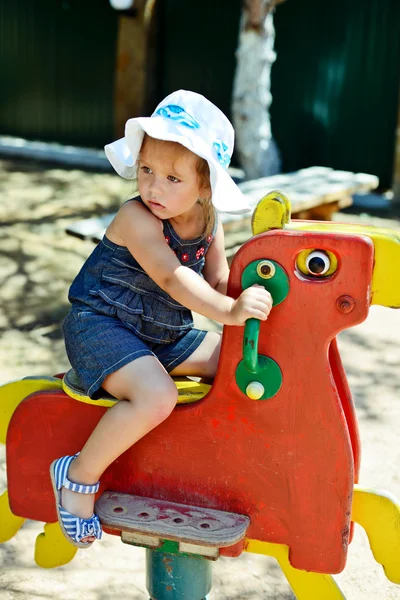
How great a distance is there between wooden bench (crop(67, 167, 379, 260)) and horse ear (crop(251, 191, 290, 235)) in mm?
2565

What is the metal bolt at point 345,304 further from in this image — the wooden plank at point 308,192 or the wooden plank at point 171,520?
the wooden plank at point 308,192

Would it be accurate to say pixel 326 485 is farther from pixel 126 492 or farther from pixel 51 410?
pixel 51 410

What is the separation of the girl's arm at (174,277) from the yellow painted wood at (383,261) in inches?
7.6

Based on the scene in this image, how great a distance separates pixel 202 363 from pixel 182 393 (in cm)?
14

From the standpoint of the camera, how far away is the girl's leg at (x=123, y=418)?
1746 mm

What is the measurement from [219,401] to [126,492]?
0.32 metres

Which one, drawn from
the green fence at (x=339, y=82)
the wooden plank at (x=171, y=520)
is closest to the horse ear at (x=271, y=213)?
the wooden plank at (x=171, y=520)

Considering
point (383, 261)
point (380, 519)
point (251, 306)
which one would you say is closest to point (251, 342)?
point (251, 306)

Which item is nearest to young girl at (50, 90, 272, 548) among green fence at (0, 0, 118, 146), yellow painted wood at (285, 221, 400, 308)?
yellow painted wood at (285, 221, 400, 308)

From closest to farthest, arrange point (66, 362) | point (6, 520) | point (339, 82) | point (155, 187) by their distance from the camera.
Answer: point (155, 187)
point (6, 520)
point (66, 362)
point (339, 82)

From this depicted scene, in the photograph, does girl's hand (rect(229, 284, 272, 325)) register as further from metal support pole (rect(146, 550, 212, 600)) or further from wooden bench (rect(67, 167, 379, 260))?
wooden bench (rect(67, 167, 379, 260))

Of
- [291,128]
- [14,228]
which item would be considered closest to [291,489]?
[14,228]

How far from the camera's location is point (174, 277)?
1.74 meters

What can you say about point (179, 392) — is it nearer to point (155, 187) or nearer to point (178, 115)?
point (155, 187)
